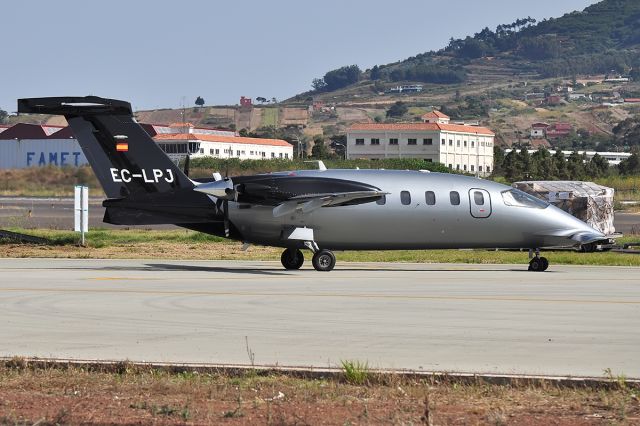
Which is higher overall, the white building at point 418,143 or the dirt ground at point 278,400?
the white building at point 418,143

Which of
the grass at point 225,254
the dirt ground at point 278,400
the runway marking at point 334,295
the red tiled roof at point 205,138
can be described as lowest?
the grass at point 225,254

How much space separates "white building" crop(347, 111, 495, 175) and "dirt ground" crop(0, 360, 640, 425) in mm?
154583

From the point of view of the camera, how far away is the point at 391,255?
39062 mm

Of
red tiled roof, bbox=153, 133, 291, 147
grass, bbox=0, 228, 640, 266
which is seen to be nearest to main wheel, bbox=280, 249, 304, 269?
grass, bbox=0, 228, 640, 266

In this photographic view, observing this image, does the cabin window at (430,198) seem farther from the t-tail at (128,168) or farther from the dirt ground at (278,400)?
the dirt ground at (278,400)

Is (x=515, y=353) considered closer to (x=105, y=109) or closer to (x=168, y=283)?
(x=168, y=283)

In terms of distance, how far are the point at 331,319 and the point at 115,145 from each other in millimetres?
13490

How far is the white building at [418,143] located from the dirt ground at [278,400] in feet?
507

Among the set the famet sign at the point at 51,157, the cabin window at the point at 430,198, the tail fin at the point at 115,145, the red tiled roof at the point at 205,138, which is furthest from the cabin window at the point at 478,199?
the red tiled roof at the point at 205,138

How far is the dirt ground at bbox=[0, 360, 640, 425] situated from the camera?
35.4ft

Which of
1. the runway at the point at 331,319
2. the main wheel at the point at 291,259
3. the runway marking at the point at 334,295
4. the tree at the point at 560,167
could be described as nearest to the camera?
the runway at the point at 331,319

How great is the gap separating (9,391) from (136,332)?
4.16 meters

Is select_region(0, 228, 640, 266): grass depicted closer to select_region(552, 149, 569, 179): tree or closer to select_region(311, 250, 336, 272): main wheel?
select_region(311, 250, 336, 272): main wheel

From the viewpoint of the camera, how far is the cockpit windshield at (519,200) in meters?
31.7
